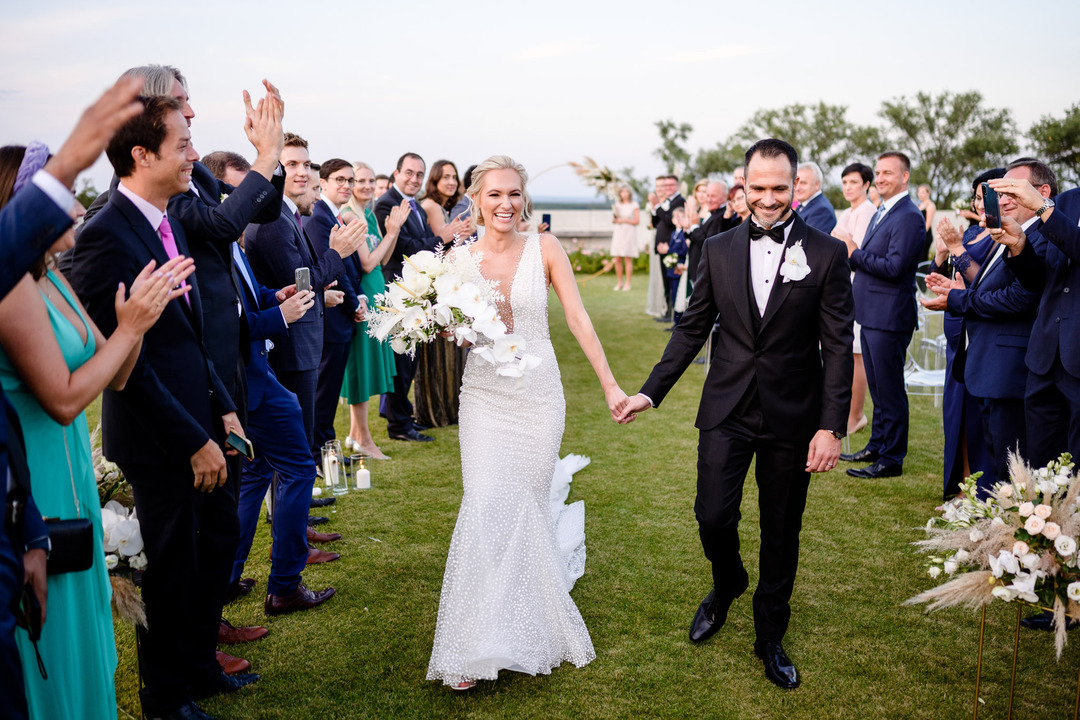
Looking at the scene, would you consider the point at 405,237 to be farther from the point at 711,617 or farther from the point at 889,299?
the point at 711,617

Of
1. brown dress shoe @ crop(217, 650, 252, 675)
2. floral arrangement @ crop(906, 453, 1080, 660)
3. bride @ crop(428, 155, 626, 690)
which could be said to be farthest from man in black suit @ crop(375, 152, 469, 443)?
floral arrangement @ crop(906, 453, 1080, 660)

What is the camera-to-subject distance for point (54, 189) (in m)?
1.80

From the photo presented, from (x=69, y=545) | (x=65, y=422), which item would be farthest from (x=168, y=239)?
(x=69, y=545)

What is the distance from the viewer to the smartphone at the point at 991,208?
13.5ft

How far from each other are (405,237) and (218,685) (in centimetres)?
510

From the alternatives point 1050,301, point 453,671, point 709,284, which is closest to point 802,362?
point 709,284

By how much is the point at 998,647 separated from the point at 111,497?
435 cm

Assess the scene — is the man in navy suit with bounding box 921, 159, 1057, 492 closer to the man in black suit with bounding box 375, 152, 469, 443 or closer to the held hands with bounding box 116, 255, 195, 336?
the held hands with bounding box 116, 255, 195, 336

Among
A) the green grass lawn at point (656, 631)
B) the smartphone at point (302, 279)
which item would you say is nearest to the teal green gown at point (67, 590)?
the green grass lawn at point (656, 631)

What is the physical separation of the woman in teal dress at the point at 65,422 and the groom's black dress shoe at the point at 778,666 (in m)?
2.76

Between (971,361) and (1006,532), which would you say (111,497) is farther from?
(971,361)

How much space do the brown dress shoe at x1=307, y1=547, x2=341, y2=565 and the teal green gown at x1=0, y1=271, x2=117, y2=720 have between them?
8.09 feet

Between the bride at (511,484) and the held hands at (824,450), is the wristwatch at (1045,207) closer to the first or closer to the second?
the held hands at (824,450)

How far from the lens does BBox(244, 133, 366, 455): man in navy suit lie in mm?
5078
